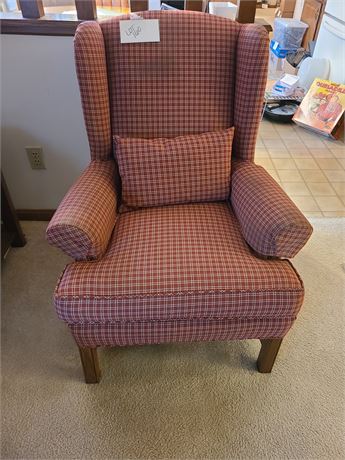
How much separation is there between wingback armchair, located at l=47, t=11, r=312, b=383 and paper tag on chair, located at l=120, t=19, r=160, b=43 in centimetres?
2

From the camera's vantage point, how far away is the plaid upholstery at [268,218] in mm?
951

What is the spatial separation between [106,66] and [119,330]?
2.92 ft

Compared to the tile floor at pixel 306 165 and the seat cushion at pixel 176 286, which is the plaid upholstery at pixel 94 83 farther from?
the tile floor at pixel 306 165

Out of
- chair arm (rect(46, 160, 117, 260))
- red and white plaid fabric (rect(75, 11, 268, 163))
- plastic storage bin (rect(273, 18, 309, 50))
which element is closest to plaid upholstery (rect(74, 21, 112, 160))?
red and white plaid fabric (rect(75, 11, 268, 163))

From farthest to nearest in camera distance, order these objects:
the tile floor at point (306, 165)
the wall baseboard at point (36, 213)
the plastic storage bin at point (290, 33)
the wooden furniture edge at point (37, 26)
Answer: the plastic storage bin at point (290, 33)
the tile floor at point (306, 165)
the wall baseboard at point (36, 213)
the wooden furniture edge at point (37, 26)

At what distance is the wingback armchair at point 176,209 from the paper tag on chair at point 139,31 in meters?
0.02

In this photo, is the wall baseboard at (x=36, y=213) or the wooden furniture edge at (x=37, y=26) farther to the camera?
the wall baseboard at (x=36, y=213)

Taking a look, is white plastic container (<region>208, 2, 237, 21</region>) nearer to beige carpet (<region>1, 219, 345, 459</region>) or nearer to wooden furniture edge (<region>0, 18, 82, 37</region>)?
wooden furniture edge (<region>0, 18, 82, 37</region>)

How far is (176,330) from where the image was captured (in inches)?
39.4

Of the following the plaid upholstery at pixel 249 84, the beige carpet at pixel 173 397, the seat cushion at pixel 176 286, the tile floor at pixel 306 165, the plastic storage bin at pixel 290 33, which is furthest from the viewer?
the plastic storage bin at pixel 290 33

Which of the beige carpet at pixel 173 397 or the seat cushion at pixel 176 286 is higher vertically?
the seat cushion at pixel 176 286

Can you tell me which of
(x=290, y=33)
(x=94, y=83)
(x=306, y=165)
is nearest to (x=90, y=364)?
(x=94, y=83)

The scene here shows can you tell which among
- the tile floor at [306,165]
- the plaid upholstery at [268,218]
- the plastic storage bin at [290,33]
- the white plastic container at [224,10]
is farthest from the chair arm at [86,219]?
the plastic storage bin at [290,33]

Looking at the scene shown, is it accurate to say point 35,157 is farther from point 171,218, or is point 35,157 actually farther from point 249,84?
point 249,84
